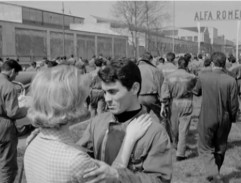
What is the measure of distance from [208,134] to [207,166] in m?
0.54

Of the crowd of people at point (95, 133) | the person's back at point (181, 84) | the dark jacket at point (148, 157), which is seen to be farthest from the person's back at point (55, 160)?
the person's back at point (181, 84)

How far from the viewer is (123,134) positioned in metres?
2.13

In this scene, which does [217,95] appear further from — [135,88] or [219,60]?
[135,88]

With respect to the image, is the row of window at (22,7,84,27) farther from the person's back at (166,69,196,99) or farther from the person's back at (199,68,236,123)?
the person's back at (199,68,236,123)

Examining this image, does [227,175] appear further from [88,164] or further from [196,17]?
[196,17]

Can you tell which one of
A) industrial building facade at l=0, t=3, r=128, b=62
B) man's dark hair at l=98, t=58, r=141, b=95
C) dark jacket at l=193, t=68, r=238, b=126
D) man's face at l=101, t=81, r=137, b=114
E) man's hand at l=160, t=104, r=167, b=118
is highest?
industrial building facade at l=0, t=3, r=128, b=62

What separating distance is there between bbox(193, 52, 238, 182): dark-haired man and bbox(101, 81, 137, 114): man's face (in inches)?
140

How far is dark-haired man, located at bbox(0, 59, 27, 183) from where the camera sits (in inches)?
184

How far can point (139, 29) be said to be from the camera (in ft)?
135

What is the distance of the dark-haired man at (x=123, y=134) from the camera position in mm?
2006

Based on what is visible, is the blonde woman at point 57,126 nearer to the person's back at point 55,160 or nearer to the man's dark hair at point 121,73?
Answer: the person's back at point 55,160

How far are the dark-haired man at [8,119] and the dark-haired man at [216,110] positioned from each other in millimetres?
2633

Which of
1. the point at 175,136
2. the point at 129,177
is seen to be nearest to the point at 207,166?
the point at 175,136

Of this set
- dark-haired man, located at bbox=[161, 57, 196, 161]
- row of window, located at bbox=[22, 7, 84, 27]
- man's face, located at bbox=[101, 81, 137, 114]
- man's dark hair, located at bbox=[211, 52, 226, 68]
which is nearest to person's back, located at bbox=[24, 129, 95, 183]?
man's face, located at bbox=[101, 81, 137, 114]
